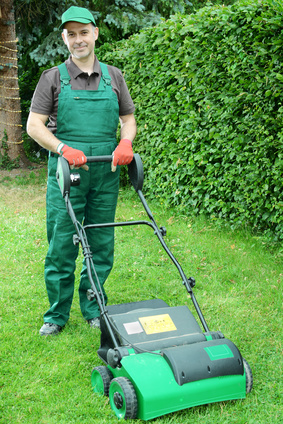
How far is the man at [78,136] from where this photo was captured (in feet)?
10.5

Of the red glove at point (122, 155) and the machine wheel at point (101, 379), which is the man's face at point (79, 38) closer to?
the red glove at point (122, 155)

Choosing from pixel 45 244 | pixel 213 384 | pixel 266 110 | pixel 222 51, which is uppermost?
pixel 222 51

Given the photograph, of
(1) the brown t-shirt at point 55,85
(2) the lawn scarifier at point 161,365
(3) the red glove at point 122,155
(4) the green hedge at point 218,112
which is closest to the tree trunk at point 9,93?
(4) the green hedge at point 218,112

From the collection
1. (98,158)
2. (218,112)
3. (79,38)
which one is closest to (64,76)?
(79,38)

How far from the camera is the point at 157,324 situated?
9.49 ft

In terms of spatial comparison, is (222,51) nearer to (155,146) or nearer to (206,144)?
(206,144)

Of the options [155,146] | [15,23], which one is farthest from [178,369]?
[15,23]

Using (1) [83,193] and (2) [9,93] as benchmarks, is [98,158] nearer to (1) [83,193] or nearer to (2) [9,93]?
(1) [83,193]

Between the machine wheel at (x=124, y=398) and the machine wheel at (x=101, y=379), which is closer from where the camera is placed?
the machine wheel at (x=124, y=398)

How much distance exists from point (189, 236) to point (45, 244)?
164 centimetres

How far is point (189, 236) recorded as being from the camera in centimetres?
556

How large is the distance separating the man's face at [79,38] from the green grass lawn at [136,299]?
1.96 meters

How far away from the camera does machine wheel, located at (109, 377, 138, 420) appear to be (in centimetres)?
245

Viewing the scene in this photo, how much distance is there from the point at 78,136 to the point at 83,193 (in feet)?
1.32
